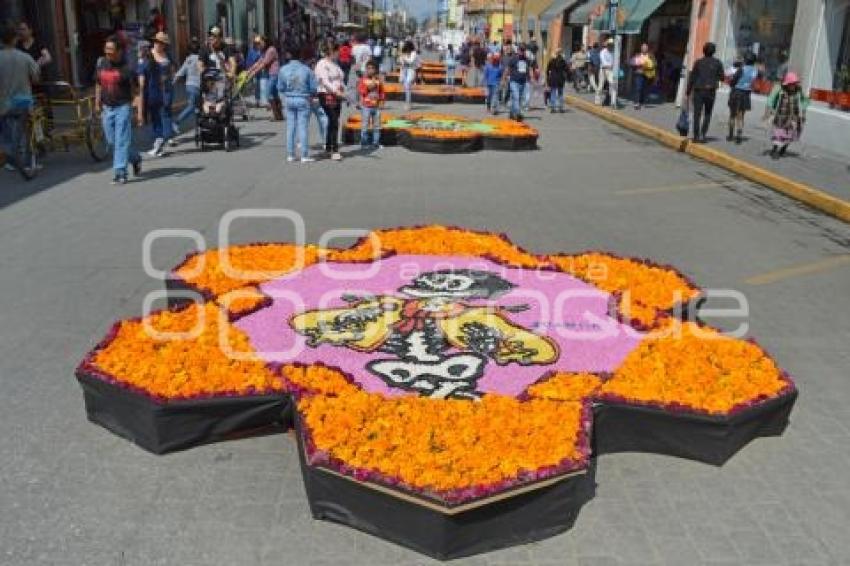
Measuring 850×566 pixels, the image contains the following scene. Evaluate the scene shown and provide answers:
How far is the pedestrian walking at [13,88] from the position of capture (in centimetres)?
1114

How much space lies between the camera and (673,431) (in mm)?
4477

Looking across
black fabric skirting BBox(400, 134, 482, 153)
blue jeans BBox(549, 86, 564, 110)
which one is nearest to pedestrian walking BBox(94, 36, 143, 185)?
black fabric skirting BBox(400, 134, 482, 153)

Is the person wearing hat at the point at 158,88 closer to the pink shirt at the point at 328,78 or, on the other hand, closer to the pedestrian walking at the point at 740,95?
the pink shirt at the point at 328,78

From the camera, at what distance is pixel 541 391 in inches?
183

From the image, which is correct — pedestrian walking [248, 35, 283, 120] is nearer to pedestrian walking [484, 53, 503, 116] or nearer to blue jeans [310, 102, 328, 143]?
blue jeans [310, 102, 328, 143]

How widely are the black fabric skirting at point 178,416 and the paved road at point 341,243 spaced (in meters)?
0.08

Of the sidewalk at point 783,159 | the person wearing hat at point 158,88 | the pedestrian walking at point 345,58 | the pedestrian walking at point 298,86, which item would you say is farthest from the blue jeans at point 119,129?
the pedestrian walking at point 345,58

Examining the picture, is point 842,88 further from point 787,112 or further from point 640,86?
point 640,86

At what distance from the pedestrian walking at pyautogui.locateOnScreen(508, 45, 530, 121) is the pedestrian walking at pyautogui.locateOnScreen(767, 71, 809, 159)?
7.13 m

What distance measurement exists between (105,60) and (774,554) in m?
10.0

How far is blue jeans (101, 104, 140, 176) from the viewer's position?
10.8m

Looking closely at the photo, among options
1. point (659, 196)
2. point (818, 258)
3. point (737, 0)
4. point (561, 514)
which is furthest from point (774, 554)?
point (737, 0)

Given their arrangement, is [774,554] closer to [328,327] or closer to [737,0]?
[328,327]

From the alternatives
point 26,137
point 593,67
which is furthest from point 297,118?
point 593,67
